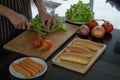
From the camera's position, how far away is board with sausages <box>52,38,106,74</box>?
1.41m

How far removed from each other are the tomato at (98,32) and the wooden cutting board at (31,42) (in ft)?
0.45

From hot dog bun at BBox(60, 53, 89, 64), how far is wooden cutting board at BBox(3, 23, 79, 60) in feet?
0.39

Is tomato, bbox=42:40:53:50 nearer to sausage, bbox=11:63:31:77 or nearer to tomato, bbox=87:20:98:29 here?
sausage, bbox=11:63:31:77

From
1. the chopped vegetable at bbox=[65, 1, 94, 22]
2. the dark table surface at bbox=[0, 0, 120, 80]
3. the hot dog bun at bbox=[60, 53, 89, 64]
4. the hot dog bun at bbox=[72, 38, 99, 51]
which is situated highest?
the chopped vegetable at bbox=[65, 1, 94, 22]

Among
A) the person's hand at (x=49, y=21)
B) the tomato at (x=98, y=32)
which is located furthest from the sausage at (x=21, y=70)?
the tomato at (x=98, y=32)

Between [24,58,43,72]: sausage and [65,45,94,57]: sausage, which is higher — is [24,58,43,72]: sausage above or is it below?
below

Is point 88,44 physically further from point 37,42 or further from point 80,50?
point 37,42

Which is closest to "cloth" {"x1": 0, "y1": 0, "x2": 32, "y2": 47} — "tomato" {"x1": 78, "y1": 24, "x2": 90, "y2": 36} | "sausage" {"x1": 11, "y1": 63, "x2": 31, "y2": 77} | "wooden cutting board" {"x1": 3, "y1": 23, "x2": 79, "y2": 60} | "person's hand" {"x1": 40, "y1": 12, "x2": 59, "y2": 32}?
"wooden cutting board" {"x1": 3, "y1": 23, "x2": 79, "y2": 60}

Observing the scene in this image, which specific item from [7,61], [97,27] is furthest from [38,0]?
[7,61]

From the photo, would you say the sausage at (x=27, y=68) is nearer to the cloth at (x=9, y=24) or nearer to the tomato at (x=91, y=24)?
the cloth at (x=9, y=24)

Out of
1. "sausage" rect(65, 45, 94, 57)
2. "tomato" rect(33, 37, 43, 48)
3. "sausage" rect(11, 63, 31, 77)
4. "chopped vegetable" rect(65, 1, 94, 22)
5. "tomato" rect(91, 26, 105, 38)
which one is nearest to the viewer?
"sausage" rect(11, 63, 31, 77)

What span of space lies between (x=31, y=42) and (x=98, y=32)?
435 millimetres

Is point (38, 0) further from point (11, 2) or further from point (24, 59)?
point (24, 59)

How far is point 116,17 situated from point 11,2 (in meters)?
A: 0.83
